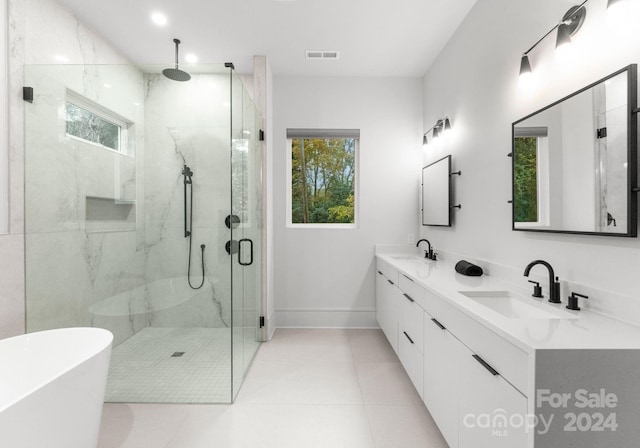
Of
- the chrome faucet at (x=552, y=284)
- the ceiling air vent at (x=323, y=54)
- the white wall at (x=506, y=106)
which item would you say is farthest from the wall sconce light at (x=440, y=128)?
the chrome faucet at (x=552, y=284)

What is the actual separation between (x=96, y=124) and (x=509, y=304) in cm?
299

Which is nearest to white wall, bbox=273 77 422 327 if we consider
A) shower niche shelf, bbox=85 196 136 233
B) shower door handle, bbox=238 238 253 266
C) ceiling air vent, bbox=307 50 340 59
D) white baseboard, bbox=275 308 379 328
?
white baseboard, bbox=275 308 379 328

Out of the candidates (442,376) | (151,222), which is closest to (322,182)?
(151,222)

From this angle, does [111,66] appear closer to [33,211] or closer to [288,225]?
[33,211]

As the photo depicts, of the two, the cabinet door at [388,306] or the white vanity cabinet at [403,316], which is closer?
the white vanity cabinet at [403,316]

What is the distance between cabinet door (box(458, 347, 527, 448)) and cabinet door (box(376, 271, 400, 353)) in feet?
3.83

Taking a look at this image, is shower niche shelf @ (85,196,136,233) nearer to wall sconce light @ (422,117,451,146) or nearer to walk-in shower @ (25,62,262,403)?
walk-in shower @ (25,62,262,403)

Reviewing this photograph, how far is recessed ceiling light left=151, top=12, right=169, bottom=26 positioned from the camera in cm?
244

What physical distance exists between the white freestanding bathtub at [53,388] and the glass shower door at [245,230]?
88cm

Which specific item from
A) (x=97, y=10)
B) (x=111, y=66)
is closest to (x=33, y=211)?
(x=111, y=66)

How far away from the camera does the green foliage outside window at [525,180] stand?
1.67 metres

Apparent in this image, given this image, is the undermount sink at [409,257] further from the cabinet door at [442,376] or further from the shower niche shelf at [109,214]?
the shower niche shelf at [109,214]

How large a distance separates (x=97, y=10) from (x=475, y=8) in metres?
2.95

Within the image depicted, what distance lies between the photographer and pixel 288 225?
140 inches
